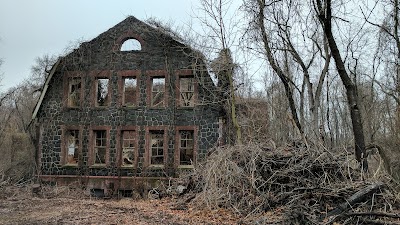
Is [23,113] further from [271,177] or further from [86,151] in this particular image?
[271,177]

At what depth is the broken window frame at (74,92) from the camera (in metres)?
23.8

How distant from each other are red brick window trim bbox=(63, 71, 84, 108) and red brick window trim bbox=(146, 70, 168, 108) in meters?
3.96

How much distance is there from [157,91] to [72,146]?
19.4 feet

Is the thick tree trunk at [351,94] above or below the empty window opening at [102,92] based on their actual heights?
below

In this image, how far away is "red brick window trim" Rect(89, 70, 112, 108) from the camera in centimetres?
2344

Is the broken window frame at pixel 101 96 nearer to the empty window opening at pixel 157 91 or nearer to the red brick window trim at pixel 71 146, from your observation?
the red brick window trim at pixel 71 146

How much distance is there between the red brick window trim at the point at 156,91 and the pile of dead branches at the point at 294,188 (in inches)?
424

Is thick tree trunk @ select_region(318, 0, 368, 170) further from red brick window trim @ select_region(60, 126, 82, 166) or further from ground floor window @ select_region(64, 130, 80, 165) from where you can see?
ground floor window @ select_region(64, 130, 80, 165)

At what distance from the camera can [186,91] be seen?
2286 cm

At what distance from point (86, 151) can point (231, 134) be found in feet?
26.9

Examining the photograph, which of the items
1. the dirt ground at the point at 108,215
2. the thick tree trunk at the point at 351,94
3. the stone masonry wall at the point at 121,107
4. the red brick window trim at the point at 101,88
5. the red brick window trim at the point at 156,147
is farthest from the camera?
the red brick window trim at the point at 101,88

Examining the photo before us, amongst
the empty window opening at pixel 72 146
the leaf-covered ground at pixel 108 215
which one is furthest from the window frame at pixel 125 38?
the leaf-covered ground at pixel 108 215

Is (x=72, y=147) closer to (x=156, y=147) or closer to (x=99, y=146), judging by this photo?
(x=99, y=146)

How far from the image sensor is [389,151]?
2017 centimetres
